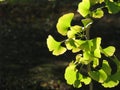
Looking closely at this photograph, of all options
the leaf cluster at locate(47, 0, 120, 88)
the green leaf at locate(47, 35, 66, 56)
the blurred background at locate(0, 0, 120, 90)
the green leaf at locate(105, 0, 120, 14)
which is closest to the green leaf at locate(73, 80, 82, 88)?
the leaf cluster at locate(47, 0, 120, 88)

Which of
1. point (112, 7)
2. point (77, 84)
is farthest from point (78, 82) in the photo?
point (112, 7)

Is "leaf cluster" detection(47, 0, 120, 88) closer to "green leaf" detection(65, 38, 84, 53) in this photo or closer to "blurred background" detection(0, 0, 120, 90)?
"green leaf" detection(65, 38, 84, 53)

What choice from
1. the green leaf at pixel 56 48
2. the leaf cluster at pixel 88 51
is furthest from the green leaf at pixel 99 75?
the green leaf at pixel 56 48

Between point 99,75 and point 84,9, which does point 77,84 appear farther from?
point 84,9

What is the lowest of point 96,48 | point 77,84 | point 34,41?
point 34,41

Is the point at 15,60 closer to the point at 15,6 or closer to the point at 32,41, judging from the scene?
the point at 32,41

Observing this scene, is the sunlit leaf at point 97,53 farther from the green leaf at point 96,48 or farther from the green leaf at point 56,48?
the green leaf at point 56,48

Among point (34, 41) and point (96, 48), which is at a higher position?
point (96, 48)

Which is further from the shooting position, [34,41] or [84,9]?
[34,41]
